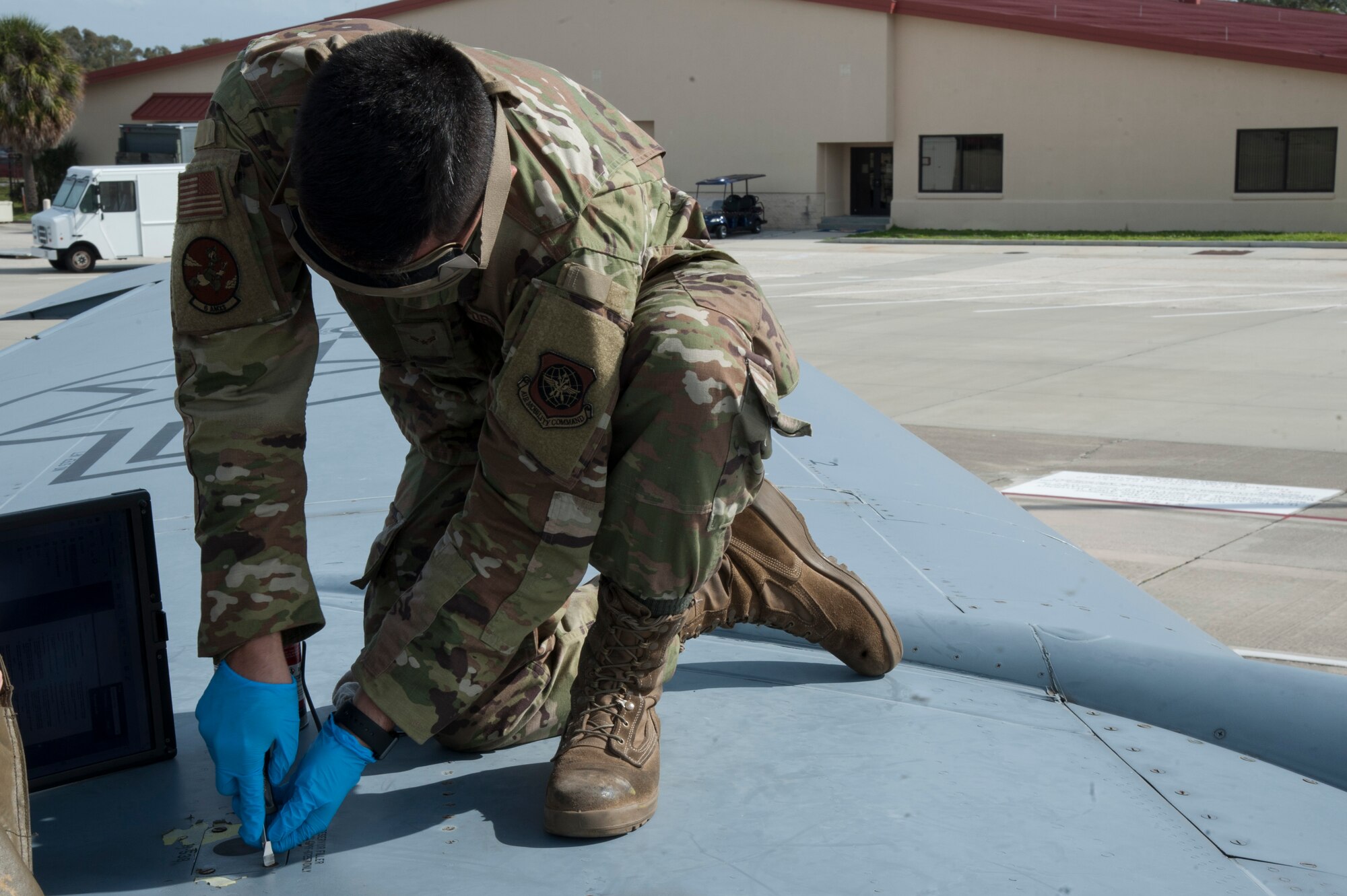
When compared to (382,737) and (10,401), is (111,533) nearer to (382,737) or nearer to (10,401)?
(382,737)

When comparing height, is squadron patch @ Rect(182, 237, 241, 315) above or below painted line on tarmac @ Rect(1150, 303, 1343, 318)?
above

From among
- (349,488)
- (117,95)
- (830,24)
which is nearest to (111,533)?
(349,488)

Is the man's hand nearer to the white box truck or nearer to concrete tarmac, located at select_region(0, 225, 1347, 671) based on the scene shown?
concrete tarmac, located at select_region(0, 225, 1347, 671)

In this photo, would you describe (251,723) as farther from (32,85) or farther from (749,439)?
(32,85)

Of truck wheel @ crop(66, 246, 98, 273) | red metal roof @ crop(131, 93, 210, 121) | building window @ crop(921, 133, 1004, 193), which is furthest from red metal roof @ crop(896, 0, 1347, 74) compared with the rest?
red metal roof @ crop(131, 93, 210, 121)

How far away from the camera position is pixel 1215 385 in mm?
7277

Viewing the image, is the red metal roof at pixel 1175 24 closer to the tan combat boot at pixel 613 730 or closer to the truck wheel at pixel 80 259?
the truck wheel at pixel 80 259

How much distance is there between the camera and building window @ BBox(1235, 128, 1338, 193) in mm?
21781

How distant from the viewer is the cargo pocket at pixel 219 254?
156cm

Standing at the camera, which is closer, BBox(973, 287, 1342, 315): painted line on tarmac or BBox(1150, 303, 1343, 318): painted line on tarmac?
BBox(1150, 303, 1343, 318): painted line on tarmac

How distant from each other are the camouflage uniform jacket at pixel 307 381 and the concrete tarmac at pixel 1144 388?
8.09 feet

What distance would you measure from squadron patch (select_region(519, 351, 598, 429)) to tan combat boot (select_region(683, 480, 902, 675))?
56cm

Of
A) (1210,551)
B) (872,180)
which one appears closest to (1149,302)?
(1210,551)

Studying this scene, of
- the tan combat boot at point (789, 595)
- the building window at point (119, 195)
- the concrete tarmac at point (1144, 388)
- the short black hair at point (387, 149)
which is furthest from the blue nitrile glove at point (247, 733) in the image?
the building window at point (119, 195)
